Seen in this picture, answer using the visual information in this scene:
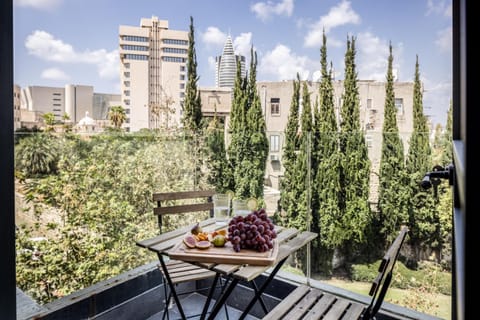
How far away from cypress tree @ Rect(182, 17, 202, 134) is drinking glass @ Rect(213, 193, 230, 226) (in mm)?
4424

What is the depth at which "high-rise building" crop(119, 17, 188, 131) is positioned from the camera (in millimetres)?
6355

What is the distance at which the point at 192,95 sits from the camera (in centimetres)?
670

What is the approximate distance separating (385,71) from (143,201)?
517 centimetres

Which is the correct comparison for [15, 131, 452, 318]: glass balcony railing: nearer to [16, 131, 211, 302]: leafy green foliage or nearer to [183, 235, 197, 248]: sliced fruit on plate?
[16, 131, 211, 302]: leafy green foliage

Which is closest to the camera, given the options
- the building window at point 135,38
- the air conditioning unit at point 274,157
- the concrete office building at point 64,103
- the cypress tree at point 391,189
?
the concrete office building at point 64,103

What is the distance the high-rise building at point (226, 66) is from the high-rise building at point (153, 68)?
3.24ft

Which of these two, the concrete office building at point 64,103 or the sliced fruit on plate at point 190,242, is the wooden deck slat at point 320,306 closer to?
the sliced fruit on plate at point 190,242

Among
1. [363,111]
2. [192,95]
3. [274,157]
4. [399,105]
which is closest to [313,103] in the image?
[363,111]

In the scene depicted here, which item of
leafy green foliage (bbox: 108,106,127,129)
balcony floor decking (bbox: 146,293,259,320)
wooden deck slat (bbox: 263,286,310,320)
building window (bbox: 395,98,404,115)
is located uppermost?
building window (bbox: 395,98,404,115)

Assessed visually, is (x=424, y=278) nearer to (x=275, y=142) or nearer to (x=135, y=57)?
(x=275, y=142)

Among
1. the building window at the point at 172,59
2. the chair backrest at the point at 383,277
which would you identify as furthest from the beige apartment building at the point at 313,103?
the chair backrest at the point at 383,277

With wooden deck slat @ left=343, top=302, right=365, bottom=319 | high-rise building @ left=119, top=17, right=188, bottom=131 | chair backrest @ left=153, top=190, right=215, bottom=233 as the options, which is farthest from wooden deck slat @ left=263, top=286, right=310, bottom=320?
high-rise building @ left=119, top=17, right=188, bottom=131

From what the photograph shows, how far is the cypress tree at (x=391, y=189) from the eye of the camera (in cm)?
446

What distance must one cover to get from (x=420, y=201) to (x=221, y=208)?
3.17m
